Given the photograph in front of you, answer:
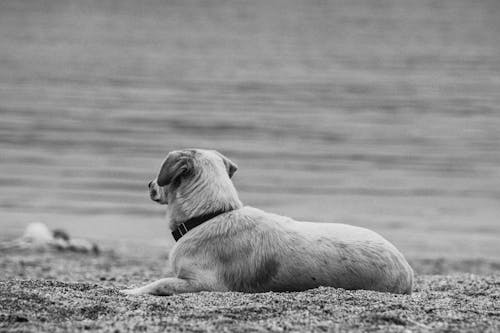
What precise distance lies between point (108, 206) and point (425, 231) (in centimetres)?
605

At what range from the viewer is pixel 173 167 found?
736 centimetres

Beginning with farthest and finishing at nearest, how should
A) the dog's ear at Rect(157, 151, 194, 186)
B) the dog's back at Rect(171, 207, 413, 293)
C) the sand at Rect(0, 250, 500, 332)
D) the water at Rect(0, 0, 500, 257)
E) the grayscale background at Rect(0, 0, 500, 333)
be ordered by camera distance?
the water at Rect(0, 0, 500, 257), the dog's ear at Rect(157, 151, 194, 186), the dog's back at Rect(171, 207, 413, 293), the grayscale background at Rect(0, 0, 500, 333), the sand at Rect(0, 250, 500, 332)

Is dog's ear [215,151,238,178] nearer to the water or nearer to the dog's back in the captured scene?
the dog's back

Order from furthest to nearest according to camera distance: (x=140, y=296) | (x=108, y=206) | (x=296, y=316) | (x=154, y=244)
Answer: (x=108, y=206) < (x=154, y=244) < (x=140, y=296) < (x=296, y=316)

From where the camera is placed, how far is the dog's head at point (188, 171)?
24.2 feet

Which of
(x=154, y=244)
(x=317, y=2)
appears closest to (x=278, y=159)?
(x=154, y=244)

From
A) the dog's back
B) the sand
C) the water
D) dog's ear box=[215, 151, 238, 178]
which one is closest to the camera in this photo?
the sand

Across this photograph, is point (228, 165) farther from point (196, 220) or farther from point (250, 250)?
point (250, 250)

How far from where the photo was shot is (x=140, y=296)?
23.0 ft

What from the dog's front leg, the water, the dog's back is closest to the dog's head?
the dog's back

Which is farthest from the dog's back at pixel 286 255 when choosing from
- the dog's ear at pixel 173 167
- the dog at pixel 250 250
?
the dog's ear at pixel 173 167

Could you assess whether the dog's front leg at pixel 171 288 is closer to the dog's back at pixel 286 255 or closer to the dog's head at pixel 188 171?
the dog's back at pixel 286 255

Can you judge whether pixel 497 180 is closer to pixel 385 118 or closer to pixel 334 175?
pixel 334 175

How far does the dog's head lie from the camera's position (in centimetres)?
737
